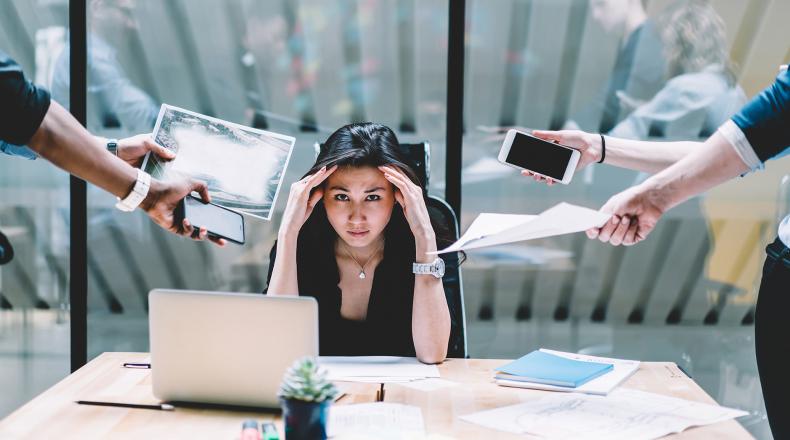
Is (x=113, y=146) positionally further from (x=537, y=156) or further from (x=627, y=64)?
(x=627, y=64)

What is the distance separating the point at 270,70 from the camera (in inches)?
178

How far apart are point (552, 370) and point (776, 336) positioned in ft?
1.60

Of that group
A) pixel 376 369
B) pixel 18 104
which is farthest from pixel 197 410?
pixel 18 104

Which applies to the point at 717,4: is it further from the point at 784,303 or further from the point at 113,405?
the point at 113,405

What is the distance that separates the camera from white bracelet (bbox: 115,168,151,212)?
5.65 ft

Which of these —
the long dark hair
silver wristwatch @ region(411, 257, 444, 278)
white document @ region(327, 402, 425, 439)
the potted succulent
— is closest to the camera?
the potted succulent

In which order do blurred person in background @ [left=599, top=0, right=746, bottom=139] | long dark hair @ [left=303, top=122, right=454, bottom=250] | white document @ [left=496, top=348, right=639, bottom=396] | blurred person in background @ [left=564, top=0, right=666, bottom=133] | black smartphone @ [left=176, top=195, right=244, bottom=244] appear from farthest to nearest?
blurred person in background @ [left=564, top=0, right=666, bottom=133]
blurred person in background @ [left=599, top=0, right=746, bottom=139]
long dark hair @ [left=303, top=122, right=454, bottom=250]
black smartphone @ [left=176, top=195, right=244, bottom=244]
white document @ [left=496, top=348, right=639, bottom=396]

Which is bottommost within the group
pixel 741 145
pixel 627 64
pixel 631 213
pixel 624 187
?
pixel 631 213

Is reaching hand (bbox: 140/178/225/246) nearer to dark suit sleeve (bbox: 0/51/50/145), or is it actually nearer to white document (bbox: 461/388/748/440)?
dark suit sleeve (bbox: 0/51/50/145)

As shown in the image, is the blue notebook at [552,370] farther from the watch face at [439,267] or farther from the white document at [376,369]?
the watch face at [439,267]

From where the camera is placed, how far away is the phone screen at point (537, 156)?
1.91 meters

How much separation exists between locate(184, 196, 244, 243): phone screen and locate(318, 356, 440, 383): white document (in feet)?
1.24

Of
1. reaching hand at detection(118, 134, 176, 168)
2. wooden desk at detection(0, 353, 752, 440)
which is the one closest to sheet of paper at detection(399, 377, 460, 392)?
wooden desk at detection(0, 353, 752, 440)

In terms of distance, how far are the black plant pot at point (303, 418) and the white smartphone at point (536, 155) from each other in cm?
89
